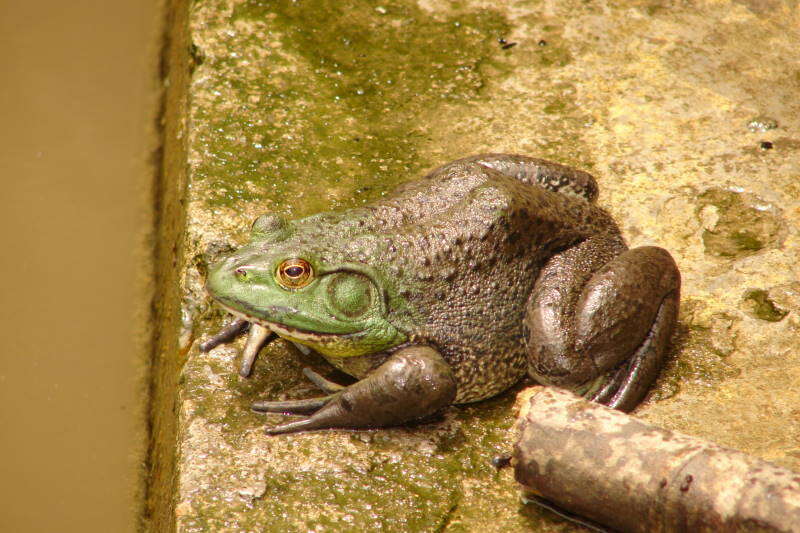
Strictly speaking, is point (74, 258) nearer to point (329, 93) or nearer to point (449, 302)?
point (329, 93)

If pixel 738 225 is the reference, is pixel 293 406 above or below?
below

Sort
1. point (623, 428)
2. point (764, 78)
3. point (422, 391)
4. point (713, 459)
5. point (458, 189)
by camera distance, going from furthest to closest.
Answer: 1. point (764, 78)
2. point (458, 189)
3. point (422, 391)
4. point (623, 428)
5. point (713, 459)

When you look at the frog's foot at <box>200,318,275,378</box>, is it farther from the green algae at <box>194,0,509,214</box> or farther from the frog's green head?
the green algae at <box>194,0,509,214</box>

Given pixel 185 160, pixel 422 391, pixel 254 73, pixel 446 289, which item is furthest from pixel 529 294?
pixel 254 73

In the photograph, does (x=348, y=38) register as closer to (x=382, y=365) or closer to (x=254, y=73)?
(x=254, y=73)

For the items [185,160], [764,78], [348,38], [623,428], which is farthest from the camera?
[348,38]

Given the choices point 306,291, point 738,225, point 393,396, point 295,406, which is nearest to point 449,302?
point 393,396

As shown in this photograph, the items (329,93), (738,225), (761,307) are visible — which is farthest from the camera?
(329,93)
